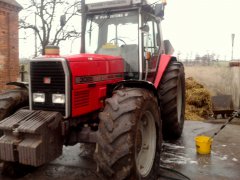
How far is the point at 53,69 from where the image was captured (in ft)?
13.3

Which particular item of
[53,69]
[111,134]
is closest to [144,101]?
[111,134]

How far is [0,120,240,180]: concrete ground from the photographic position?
4.73m

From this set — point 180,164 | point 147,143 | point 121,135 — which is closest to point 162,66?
point 180,164

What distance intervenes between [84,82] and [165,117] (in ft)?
7.80

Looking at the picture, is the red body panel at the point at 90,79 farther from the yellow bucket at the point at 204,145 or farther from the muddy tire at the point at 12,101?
the yellow bucket at the point at 204,145

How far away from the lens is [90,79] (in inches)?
172

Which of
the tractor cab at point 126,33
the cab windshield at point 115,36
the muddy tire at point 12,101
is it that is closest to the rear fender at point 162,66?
the tractor cab at point 126,33

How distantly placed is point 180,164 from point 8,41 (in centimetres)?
923

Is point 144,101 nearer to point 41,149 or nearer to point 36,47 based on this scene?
point 41,149

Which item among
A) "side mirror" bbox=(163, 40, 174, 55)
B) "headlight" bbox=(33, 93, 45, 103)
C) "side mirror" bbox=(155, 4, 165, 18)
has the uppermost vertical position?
"side mirror" bbox=(155, 4, 165, 18)

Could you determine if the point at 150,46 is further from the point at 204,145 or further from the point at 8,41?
the point at 8,41

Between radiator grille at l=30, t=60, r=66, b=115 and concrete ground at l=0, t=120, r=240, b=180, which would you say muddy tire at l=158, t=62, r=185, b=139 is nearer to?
concrete ground at l=0, t=120, r=240, b=180

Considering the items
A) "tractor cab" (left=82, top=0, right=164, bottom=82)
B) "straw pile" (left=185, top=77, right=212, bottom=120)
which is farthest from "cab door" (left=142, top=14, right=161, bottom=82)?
"straw pile" (left=185, top=77, right=212, bottom=120)

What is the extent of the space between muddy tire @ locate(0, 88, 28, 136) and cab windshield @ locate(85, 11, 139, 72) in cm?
138
